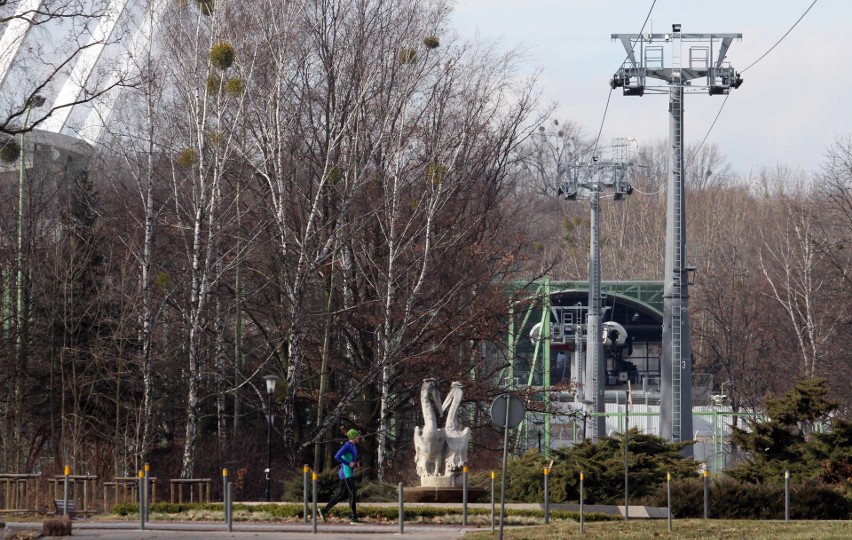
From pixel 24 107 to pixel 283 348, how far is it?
21.0 meters

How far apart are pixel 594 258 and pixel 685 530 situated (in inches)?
960

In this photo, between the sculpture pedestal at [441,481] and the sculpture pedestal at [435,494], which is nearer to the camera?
the sculpture pedestal at [435,494]

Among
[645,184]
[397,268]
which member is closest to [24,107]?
[397,268]

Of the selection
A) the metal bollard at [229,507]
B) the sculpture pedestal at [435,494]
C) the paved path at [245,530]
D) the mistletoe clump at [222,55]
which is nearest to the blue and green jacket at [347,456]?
the paved path at [245,530]

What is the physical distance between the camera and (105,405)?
39.4 m

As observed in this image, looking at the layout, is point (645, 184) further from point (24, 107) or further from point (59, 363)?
point (24, 107)

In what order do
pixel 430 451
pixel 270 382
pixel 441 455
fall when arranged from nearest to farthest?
pixel 430 451, pixel 441 455, pixel 270 382

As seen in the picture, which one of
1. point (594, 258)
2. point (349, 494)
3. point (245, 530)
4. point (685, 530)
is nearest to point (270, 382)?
point (349, 494)

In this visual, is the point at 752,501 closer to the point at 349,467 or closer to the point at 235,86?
the point at 349,467

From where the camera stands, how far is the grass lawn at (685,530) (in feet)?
65.5

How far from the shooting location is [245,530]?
21.5m

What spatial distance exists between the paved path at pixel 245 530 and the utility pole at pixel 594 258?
16514 mm

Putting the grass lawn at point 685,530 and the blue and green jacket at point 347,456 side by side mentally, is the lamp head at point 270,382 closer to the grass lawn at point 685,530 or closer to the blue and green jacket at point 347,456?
the blue and green jacket at point 347,456

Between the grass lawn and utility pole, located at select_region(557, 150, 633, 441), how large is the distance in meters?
14.5
